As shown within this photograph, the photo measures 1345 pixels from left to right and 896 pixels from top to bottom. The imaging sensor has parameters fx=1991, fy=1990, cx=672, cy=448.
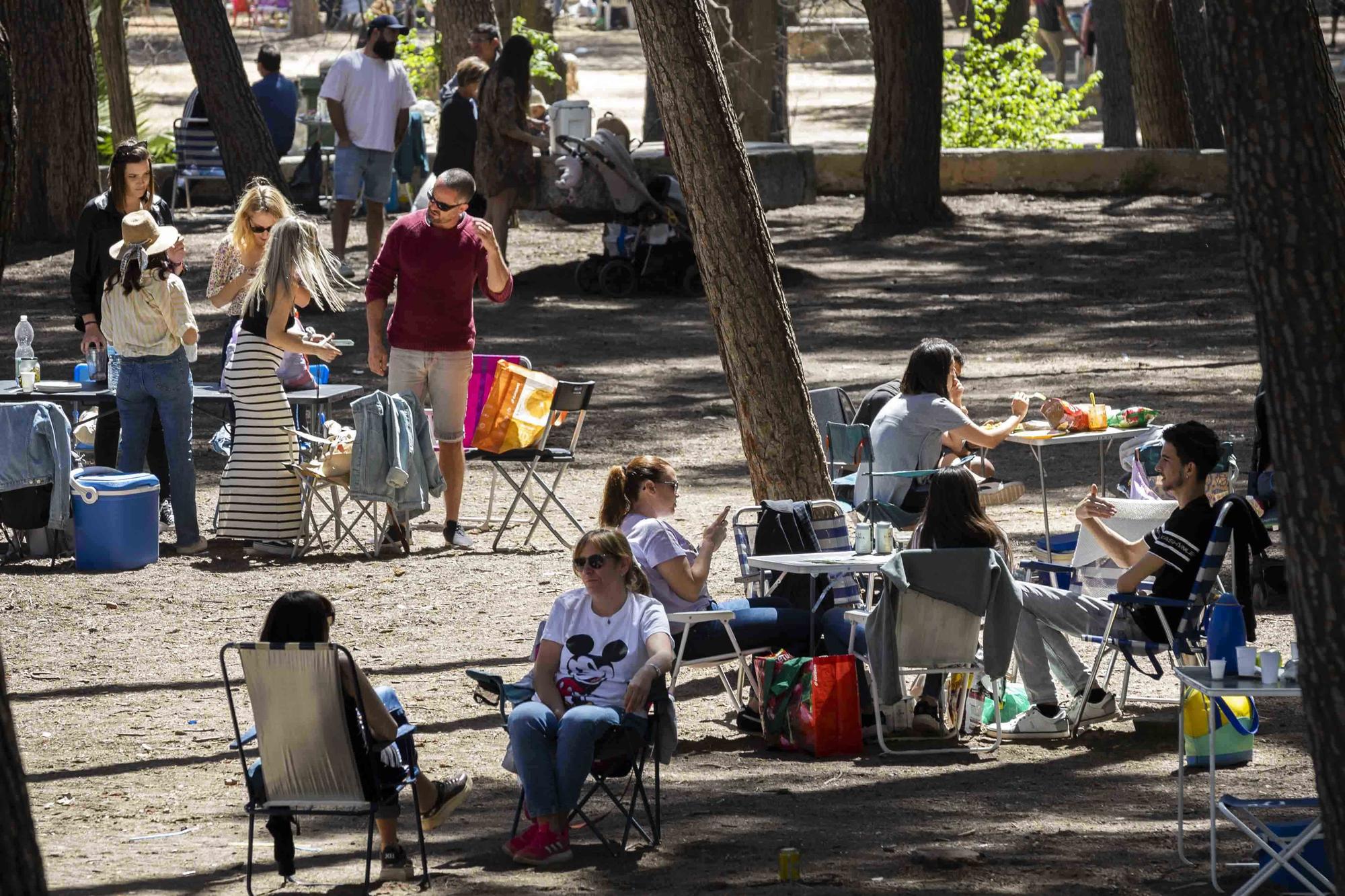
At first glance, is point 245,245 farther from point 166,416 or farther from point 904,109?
point 904,109

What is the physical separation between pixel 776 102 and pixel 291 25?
22.6 m

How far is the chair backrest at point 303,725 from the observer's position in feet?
16.5

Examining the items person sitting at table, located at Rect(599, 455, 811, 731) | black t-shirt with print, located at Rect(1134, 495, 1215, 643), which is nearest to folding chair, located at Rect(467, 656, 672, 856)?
person sitting at table, located at Rect(599, 455, 811, 731)

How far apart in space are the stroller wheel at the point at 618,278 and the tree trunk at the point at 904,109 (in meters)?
3.39

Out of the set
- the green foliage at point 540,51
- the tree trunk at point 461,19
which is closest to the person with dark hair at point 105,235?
the tree trunk at point 461,19

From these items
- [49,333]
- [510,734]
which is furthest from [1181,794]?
[49,333]

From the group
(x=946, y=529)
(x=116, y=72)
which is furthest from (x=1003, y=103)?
(x=946, y=529)

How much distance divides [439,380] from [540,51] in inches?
523

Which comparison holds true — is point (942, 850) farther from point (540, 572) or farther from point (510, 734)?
point (540, 572)

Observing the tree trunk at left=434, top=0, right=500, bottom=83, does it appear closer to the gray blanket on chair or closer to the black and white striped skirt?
the black and white striped skirt

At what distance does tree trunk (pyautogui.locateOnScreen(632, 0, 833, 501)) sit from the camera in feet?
25.8

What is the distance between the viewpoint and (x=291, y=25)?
44.6 meters

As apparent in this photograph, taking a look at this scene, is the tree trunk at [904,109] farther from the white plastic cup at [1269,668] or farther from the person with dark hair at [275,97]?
the white plastic cup at [1269,668]

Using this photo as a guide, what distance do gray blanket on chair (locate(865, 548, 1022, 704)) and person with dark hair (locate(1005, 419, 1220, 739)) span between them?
32 centimetres
